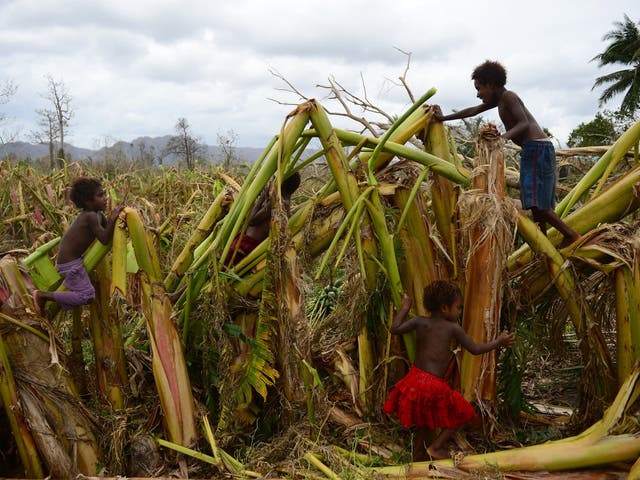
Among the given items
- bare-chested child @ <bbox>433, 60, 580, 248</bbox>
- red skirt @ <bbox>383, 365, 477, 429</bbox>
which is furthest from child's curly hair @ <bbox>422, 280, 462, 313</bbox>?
bare-chested child @ <bbox>433, 60, 580, 248</bbox>

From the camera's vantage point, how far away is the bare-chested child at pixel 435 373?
10.2ft

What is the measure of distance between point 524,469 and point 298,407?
1.17 m

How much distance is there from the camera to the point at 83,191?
3701mm

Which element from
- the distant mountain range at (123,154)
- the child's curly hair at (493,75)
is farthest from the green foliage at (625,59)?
the child's curly hair at (493,75)

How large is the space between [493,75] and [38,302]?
2837mm

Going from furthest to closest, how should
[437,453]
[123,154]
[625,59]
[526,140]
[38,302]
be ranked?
[625,59] → [123,154] → [526,140] → [38,302] → [437,453]

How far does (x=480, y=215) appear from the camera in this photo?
307 centimetres

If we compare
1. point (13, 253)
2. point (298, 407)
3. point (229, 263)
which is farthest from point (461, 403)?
point (13, 253)

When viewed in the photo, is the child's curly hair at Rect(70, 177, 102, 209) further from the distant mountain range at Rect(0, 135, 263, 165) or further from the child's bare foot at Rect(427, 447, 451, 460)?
the child's bare foot at Rect(427, 447, 451, 460)

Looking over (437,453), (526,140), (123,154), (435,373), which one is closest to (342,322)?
(435,373)

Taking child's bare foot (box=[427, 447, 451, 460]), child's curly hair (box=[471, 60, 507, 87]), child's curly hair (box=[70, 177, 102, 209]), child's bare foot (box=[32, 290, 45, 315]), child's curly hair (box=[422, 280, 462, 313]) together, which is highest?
child's curly hair (box=[471, 60, 507, 87])

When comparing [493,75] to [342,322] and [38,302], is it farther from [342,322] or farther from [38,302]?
[38,302]

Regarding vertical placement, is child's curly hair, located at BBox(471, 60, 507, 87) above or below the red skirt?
above

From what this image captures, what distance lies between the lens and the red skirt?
310 cm
